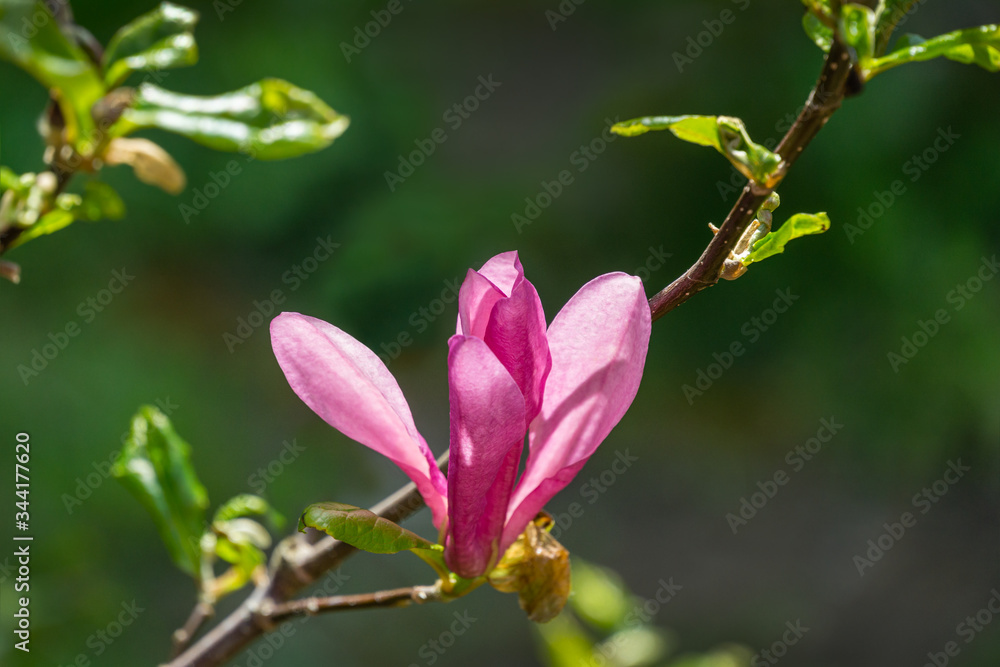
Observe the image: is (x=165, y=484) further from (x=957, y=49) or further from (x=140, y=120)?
(x=957, y=49)

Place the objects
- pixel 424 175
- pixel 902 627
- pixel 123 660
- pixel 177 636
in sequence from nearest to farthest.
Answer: pixel 177 636 < pixel 123 660 < pixel 424 175 < pixel 902 627

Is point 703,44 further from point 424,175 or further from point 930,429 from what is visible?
point 930,429

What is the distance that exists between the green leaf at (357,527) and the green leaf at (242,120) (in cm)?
22

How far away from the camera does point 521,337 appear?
396mm

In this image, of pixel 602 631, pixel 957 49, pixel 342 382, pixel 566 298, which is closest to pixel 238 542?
pixel 342 382

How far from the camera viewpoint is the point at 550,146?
7.76ft

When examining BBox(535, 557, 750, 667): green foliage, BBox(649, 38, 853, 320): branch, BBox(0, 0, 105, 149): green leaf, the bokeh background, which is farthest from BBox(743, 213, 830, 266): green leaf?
the bokeh background

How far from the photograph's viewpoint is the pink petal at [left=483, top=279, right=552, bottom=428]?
392mm

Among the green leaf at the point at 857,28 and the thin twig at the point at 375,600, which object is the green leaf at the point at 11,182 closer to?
the thin twig at the point at 375,600

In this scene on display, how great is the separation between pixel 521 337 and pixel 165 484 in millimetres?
472

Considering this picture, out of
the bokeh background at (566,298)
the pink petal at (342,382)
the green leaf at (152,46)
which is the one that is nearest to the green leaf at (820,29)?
the pink petal at (342,382)

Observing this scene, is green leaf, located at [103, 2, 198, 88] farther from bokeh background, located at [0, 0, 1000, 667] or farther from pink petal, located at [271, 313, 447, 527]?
bokeh background, located at [0, 0, 1000, 667]

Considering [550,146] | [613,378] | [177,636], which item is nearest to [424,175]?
[550,146]

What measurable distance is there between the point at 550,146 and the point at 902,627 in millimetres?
1845
